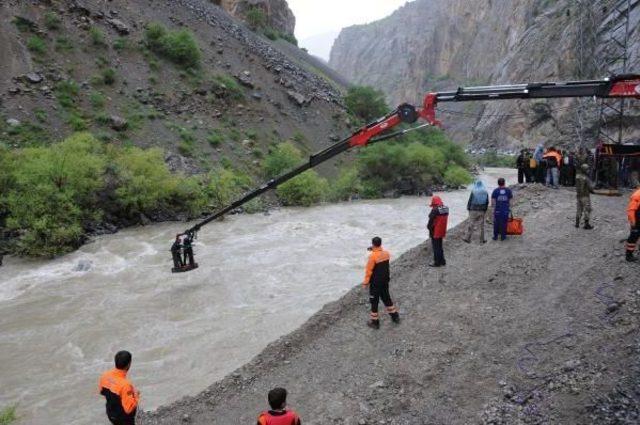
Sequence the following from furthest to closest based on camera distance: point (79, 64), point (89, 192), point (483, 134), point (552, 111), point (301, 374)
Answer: point (483, 134)
point (552, 111)
point (79, 64)
point (89, 192)
point (301, 374)

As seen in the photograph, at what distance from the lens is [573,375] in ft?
19.9

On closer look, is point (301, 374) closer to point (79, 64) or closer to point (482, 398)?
point (482, 398)

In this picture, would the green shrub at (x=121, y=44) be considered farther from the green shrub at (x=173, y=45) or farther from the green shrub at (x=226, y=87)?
the green shrub at (x=226, y=87)

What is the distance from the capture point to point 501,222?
37.9 ft

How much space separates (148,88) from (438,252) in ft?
114

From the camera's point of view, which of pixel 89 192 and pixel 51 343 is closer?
pixel 51 343

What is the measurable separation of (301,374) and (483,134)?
86.0m

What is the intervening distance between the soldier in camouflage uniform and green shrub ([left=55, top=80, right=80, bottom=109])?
105 feet

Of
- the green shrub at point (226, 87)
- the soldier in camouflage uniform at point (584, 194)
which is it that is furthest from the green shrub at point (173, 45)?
the soldier in camouflage uniform at point (584, 194)

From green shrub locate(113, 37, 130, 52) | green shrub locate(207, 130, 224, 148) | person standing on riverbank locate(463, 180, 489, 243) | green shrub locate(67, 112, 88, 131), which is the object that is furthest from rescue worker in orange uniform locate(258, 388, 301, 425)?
green shrub locate(113, 37, 130, 52)

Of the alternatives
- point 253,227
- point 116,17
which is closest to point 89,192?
point 253,227

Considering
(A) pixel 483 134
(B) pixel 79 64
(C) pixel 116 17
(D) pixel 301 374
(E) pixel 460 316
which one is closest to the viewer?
(D) pixel 301 374

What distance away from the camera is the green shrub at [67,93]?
32.6 m

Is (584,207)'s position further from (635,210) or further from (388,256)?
(388,256)
